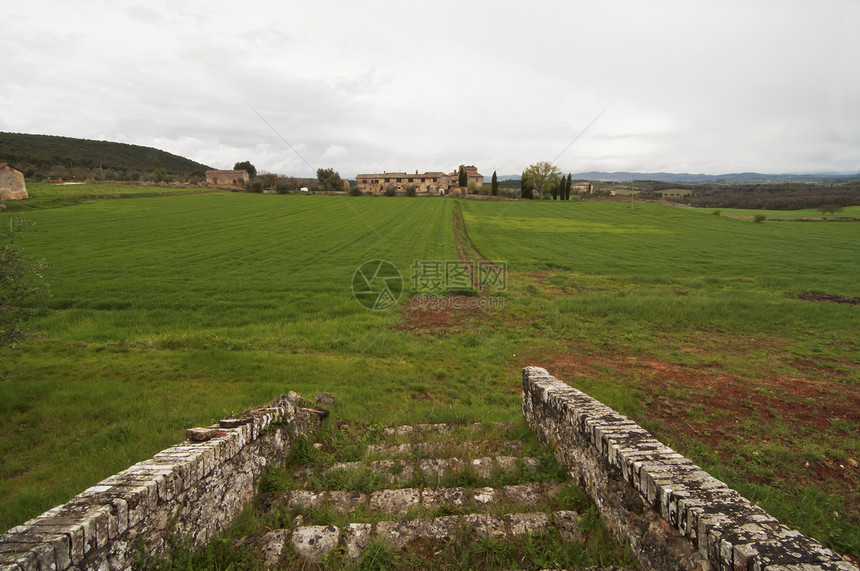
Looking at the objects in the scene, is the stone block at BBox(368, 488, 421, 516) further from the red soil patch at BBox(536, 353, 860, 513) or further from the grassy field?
the grassy field

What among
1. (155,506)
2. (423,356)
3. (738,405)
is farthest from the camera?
(423,356)

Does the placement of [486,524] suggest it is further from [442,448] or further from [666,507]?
[442,448]

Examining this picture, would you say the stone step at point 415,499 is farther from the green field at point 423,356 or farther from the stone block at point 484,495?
the green field at point 423,356

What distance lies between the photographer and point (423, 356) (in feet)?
36.6

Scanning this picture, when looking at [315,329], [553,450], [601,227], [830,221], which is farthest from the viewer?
[830,221]

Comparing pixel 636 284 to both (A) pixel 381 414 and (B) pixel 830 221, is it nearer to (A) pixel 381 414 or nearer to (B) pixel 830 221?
(A) pixel 381 414

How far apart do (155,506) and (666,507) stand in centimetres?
413

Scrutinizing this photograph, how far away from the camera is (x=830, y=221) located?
61.8m

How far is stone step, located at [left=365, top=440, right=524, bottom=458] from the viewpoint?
5602mm

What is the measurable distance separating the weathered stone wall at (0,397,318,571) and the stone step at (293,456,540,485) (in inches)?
39.6

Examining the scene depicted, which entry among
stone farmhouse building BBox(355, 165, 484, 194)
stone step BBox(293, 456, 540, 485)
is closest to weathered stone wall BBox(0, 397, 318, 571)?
stone step BBox(293, 456, 540, 485)

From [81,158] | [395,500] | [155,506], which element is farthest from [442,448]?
[81,158]

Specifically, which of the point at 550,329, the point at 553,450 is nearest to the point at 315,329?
the point at 550,329

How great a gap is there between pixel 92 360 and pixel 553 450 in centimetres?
1101
